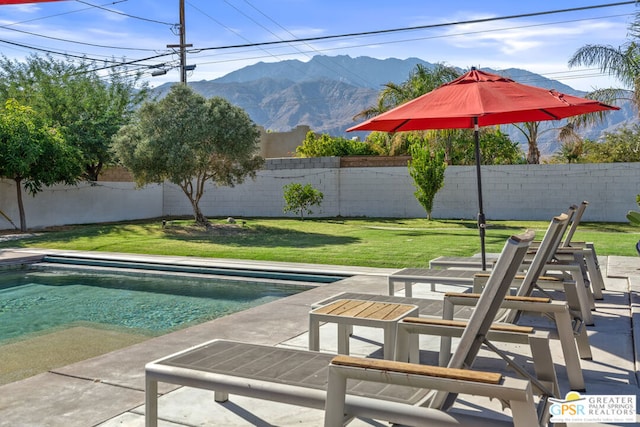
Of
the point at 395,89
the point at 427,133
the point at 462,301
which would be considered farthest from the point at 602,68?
the point at 462,301

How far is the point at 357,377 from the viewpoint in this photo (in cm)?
211

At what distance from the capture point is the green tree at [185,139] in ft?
50.2

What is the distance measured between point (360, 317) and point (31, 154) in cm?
1446

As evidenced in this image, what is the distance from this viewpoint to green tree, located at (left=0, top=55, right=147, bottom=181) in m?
19.8

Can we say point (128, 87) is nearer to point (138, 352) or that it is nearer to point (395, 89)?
point (395, 89)

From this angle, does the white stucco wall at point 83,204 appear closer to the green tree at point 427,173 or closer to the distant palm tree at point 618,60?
the green tree at point 427,173

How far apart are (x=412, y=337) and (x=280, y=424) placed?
3.27 ft

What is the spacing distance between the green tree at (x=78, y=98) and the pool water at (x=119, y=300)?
851 cm

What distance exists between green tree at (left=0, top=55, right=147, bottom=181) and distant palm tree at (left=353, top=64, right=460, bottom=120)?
10738mm

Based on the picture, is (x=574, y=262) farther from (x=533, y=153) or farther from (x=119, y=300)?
(x=533, y=153)

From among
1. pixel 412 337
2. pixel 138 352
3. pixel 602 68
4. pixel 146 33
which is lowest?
pixel 138 352

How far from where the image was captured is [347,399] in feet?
7.25

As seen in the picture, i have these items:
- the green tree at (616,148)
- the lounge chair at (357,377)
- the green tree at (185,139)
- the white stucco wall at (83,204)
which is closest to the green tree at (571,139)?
the green tree at (616,148)

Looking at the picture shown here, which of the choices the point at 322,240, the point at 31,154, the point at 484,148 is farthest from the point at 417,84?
the point at 31,154
